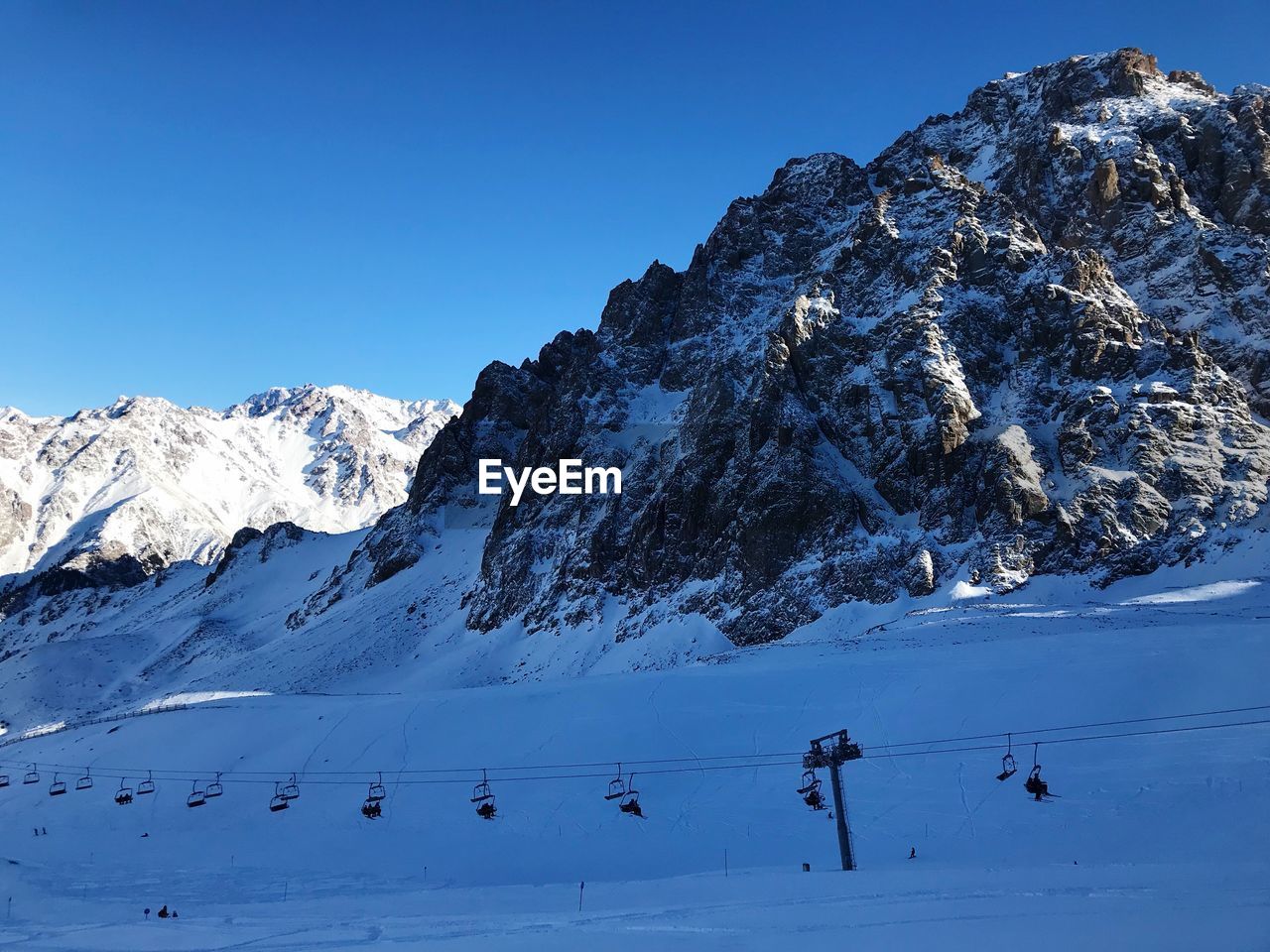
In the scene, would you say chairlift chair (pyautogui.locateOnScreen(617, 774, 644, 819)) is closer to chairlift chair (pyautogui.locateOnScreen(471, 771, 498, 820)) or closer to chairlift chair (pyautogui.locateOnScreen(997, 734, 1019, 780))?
chairlift chair (pyautogui.locateOnScreen(471, 771, 498, 820))

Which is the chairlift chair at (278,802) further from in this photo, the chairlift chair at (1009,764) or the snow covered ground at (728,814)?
the chairlift chair at (1009,764)

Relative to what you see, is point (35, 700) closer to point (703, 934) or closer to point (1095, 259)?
point (703, 934)

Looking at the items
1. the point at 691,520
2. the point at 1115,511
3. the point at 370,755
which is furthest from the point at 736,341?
the point at 370,755

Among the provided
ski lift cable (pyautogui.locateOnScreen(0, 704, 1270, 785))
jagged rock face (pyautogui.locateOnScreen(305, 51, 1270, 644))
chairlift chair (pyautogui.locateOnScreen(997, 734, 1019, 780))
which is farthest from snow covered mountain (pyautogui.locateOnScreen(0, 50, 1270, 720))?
chairlift chair (pyautogui.locateOnScreen(997, 734, 1019, 780))

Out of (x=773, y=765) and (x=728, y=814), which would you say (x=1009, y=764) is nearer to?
(x=773, y=765)

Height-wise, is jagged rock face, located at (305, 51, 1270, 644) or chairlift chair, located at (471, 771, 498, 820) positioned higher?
jagged rock face, located at (305, 51, 1270, 644)

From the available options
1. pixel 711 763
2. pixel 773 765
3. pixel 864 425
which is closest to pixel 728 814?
pixel 773 765
